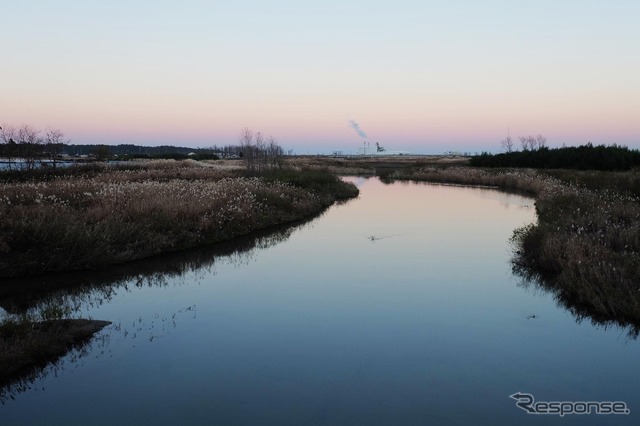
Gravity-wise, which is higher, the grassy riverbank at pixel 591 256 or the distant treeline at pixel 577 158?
the distant treeline at pixel 577 158

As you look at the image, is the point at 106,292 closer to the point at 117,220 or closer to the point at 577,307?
the point at 117,220

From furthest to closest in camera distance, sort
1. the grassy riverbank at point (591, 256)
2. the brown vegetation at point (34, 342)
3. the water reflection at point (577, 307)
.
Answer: the grassy riverbank at point (591, 256)
the water reflection at point (577, 307)
the brown vegetation at point (34, 342)

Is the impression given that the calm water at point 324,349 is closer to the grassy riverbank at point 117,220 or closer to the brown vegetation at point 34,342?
the brown vegetation at point 34,342

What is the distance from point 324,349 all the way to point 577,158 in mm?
55236

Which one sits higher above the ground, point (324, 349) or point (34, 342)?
point (34, 342)

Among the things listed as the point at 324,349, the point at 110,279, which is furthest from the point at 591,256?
the point at 110,279

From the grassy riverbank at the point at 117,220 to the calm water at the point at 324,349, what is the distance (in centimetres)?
134

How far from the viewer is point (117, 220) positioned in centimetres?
1739

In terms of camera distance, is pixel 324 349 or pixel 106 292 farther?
pixel 106 292

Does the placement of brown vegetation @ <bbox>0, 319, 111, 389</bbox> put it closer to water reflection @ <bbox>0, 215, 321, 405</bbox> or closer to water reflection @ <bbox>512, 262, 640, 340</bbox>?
water reflection @ <bbox>0, 215, 321, 405</bbox>

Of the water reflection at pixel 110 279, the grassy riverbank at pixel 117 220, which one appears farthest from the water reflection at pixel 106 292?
the grassy riverbank at pixel 117 220

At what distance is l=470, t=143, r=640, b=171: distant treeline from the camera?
46219mm

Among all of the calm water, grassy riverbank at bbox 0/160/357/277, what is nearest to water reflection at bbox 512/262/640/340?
the calm water

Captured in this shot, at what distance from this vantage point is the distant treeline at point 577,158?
152 ft
